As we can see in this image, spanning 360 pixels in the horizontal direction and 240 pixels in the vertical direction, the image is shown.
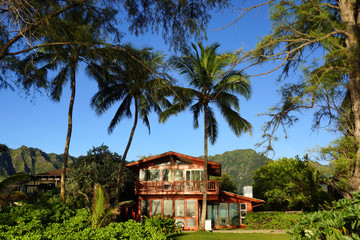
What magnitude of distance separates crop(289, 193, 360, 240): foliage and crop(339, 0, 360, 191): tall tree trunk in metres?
6.19

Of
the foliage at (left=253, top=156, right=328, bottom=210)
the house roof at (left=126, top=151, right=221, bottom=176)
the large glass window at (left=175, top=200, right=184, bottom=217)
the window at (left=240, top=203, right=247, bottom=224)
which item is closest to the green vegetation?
the large glass window at (left=175, top=200, right=184, bottom=217)

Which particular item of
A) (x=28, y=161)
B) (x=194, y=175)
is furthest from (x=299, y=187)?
(x=28, y=161)

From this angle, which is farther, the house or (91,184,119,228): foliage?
the house

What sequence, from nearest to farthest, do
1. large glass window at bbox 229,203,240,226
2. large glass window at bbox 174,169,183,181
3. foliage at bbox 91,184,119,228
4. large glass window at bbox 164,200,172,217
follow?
foliage at bbox 91,184,119,228 < large glass window at bbox 164,200,172,217 < large glass window at bbox 229,203,240,226 < large glass window at bbox 174,169,183,181

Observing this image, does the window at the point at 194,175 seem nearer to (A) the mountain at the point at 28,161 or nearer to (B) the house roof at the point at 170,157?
(B) the house roof at the point at 170,157

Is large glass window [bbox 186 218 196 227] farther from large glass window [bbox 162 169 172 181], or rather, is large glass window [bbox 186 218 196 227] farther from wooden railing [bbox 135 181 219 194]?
large glass window [bbox 162 169 172 181]

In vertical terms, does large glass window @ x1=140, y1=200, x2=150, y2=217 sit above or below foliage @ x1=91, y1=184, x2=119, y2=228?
below

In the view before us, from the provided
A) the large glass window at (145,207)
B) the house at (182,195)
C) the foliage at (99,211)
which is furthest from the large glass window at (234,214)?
the foliage at (99,211)

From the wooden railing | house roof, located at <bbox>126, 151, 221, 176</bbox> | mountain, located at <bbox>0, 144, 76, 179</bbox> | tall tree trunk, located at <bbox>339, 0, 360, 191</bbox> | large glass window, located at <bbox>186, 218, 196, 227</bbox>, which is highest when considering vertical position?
mountain, located at <bbox>0, 144, 76, 179</bbox>

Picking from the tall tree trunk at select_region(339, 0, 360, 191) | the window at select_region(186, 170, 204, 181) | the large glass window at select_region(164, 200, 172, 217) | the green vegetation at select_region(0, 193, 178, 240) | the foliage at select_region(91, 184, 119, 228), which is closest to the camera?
the green vegetation at select_region(0, 193, 178, 240)

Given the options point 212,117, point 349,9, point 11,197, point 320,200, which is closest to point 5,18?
point 349,9

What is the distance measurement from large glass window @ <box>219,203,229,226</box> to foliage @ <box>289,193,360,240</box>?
20375mm

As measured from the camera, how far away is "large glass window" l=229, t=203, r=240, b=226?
22.7 m

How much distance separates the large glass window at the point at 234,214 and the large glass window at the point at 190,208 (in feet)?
10.5
